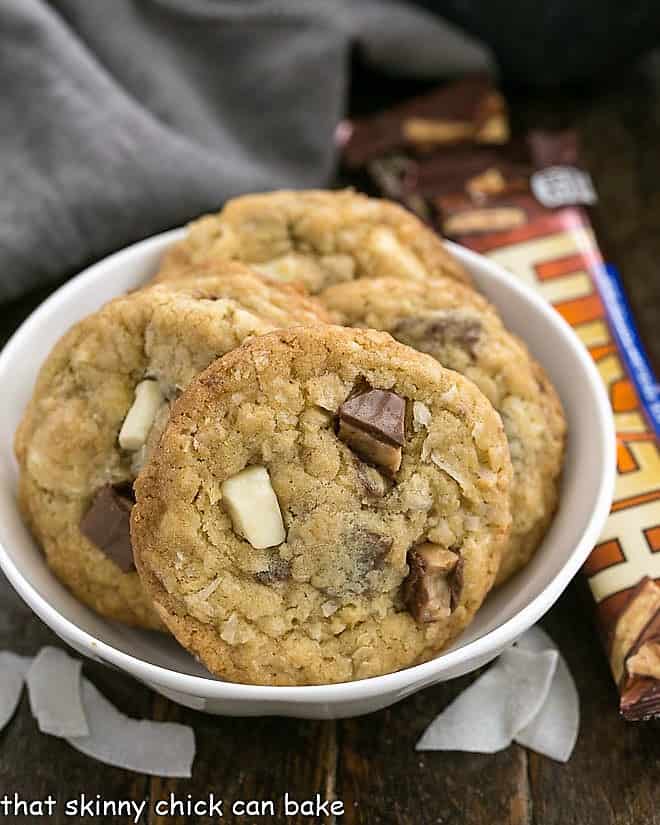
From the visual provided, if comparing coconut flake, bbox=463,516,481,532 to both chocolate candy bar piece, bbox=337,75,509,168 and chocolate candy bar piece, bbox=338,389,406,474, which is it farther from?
chocolate candy bar piece, bbox=337,75,509,168

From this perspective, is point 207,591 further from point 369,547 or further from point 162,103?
point 162,103

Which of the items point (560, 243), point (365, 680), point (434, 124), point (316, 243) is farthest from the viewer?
point (434, 124)

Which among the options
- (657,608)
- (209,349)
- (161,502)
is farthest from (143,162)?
(657,608)

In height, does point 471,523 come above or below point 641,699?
above

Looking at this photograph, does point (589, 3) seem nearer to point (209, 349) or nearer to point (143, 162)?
point (143, 162)

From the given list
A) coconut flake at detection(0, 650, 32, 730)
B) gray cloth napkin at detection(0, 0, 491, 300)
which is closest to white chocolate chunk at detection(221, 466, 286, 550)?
coconut flake at detection(0, 650, 32, 730)

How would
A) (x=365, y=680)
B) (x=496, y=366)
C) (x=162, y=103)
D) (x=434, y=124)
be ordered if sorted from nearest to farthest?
(x=365, y=680)
(x=496, y=366)
(x=162, y=103)
(x=434, y=124)

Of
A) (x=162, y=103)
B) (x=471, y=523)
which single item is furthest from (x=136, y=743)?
(x=162, y=103)

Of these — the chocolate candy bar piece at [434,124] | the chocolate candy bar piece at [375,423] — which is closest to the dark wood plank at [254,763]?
the chocolate candy bar piece at [375,423]
